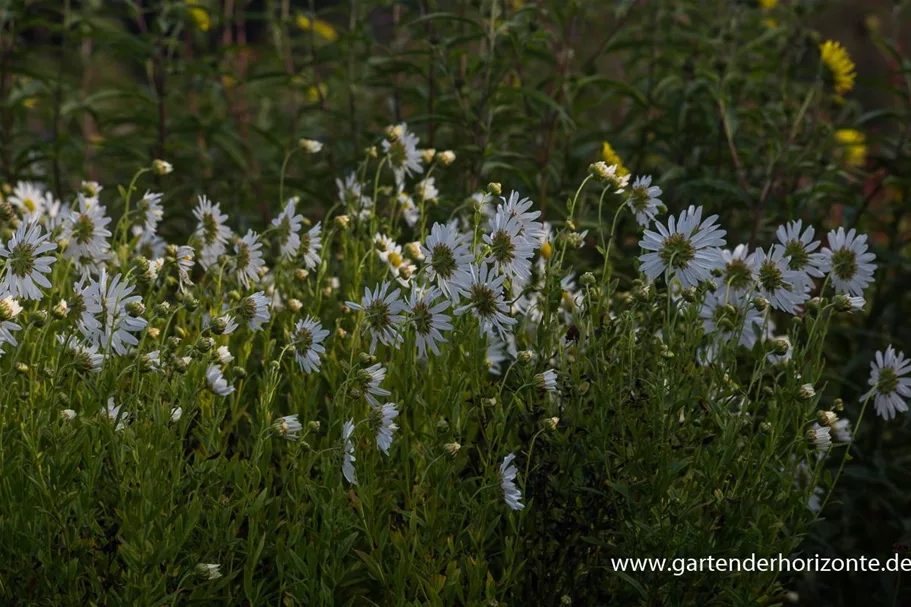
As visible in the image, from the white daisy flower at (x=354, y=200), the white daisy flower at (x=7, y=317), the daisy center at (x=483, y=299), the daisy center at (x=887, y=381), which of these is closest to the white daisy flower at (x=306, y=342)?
the daisy center at (x=483, y=299)

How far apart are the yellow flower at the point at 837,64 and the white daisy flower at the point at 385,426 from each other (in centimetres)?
220

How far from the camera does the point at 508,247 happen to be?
6.76 ft

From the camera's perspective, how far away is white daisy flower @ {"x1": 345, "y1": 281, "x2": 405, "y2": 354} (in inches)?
80.5

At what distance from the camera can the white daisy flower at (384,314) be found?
2.04 metres

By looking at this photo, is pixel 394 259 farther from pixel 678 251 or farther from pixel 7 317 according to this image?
pixel 7 317

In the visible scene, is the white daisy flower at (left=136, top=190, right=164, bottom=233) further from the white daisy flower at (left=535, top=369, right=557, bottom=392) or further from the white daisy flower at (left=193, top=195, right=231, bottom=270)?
the white daisy flower at (left=535, top=369, right=557, bottom=392)

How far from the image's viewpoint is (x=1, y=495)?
1.95 meters

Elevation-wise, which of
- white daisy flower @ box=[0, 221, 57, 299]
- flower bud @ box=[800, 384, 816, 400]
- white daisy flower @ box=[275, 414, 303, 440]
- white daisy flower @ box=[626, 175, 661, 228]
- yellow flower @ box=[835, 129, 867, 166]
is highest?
yellow flower @ box=[835, 129, 867, 166]

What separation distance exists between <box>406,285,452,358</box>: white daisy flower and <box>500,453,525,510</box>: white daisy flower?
0.87ft

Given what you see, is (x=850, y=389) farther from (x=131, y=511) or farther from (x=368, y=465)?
(x=131, y=511)

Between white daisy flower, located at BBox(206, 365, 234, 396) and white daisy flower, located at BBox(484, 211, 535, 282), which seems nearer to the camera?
white daisy flower, located at BBox(484, 211, 535, 282)

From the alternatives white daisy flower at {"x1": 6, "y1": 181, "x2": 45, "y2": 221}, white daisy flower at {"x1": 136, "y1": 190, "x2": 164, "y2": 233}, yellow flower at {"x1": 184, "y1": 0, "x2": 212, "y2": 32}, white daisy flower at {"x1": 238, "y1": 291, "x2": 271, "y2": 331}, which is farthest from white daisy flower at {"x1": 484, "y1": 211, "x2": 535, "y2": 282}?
yellow flower at {"x1": 184, "y1": 0, "x2": 212, "y2": 32}

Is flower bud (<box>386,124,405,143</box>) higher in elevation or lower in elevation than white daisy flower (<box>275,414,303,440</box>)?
higher

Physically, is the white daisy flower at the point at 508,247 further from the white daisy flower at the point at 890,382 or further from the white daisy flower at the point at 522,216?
the white daisy flower at the point at 890,382
